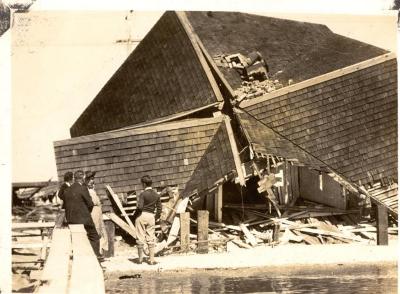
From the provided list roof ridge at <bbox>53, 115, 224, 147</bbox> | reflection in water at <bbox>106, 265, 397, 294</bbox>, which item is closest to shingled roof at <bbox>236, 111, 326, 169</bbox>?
roof ridge at <bbox>53, 115, 224, 147</bbox>

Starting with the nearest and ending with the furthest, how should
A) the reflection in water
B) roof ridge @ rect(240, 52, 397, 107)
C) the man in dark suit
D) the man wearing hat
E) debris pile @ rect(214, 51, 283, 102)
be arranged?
the reflection in water → the man in dark suit → the man wearing hat → roof ridge @ rect(240, 52, 397, 107) → debris pile @ rect(214, 51, 283, 102)

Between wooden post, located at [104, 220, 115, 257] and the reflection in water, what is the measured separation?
195 cm

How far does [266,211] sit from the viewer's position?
1547cm

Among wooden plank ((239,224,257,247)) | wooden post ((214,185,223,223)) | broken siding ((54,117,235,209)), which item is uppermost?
broken siding ((54,117,235,209))

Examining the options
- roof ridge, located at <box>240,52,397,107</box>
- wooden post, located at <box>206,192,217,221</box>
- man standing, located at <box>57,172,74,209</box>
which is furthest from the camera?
wooden post, located at <box>206,192,217,221</box>

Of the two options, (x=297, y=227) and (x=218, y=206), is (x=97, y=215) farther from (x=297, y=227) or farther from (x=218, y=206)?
(x=297, y=227)

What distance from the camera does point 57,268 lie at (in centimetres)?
676

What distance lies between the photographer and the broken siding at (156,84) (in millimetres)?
15508

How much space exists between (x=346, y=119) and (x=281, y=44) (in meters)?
4.39

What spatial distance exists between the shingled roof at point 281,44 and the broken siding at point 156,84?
637 millimetres

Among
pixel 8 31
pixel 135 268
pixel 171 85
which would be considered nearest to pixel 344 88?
pixel 171 85

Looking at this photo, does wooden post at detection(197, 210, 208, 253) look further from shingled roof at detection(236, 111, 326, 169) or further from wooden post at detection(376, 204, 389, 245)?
wooden post at detection(376, 204, 389, 245)

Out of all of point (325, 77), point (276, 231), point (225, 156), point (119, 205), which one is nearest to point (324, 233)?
point (276, 231)

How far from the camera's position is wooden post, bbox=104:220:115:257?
12.7 metres
